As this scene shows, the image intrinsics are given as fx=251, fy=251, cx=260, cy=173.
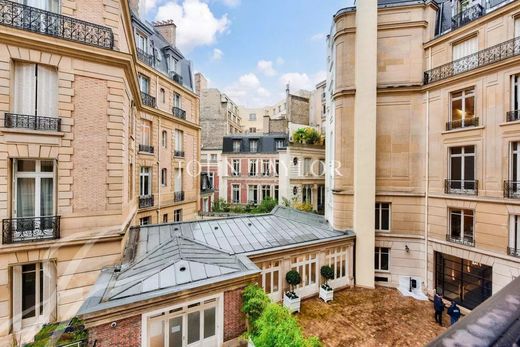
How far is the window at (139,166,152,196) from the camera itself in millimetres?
15541

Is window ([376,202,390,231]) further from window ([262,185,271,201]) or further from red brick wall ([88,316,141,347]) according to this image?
window ([262,185,271,201])

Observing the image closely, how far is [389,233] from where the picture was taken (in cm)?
1352

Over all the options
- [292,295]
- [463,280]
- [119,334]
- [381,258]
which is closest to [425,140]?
[381,258]

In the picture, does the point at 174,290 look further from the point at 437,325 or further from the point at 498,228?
the point at 498,228

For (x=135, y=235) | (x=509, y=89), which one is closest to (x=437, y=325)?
(x=509, y=89)

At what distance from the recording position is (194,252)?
29.0 ft

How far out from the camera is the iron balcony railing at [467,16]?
1160 cm

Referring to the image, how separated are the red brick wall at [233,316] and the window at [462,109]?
12.4m

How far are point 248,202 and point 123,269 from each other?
2108 cm

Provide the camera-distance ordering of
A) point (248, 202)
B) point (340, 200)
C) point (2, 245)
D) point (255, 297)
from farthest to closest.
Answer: point (248, 202) → point (340, 200) → point (255, 297) → point (2, 245)

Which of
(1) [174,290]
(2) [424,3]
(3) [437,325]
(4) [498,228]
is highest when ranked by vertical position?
(2) [424,3]

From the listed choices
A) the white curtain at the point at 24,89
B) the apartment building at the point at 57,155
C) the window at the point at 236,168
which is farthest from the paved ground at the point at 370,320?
the window at the point at 236,168

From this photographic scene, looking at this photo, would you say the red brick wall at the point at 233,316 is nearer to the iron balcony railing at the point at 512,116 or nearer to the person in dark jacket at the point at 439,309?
the person in dark jacket at the point at 439,309

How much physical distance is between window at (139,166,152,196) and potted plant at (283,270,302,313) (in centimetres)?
1029
